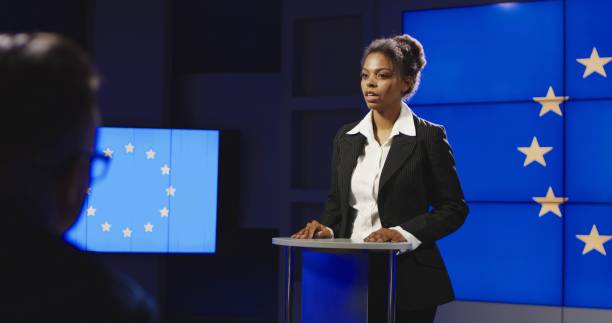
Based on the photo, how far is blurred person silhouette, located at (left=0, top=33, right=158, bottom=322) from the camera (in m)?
0.53

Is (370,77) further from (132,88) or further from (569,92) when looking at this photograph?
(132,88)

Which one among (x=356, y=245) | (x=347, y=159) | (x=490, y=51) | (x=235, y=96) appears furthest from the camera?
(x=235, y=96)

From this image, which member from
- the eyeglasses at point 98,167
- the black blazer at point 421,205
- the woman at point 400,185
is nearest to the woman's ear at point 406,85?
the woman at point 400,185

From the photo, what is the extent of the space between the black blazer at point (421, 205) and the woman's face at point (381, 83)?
0.11 m

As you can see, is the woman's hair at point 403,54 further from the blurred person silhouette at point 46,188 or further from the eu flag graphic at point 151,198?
the eu flag graphic at point 151,198

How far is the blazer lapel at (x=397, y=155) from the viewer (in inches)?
84.2

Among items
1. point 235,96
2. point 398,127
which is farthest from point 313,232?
point 235,96

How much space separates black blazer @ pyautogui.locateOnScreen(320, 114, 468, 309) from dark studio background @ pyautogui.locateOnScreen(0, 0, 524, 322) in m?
2.70

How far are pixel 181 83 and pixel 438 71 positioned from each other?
6.17 feet

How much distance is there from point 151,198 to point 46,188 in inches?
170

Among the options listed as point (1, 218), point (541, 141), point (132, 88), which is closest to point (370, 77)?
point (1, 218)

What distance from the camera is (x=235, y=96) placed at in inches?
211

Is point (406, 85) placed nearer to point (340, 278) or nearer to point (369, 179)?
point (369, 179)

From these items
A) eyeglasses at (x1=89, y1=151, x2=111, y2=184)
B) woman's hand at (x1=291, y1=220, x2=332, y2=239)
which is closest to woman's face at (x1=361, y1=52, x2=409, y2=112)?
woman's hand at (x1=291, y1=220, x2=332, y2=239)
